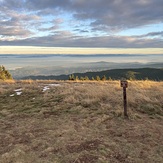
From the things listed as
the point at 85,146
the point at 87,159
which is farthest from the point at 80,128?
the point at 87,159

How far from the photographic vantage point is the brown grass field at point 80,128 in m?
5.60

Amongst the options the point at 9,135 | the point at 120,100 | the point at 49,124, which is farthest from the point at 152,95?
the point at 9,135

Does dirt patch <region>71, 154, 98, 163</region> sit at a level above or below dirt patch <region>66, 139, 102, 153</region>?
below

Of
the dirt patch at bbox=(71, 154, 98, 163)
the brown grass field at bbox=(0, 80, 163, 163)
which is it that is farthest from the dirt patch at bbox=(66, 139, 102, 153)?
the dirt patch at bbox=(71, 154, 98, 163)

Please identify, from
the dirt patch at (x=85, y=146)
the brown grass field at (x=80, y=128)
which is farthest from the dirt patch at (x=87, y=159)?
the dirt patch at (x=85, y=146)

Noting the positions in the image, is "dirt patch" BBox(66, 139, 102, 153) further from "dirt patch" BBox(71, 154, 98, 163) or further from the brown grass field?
"dirt patch" BBox(71, 154, 98, 163)

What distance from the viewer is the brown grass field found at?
5.60 m

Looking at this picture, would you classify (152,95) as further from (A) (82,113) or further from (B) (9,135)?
(B) (9,135)

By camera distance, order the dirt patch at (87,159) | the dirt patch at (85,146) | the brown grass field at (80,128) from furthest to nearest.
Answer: the dirt patch at (85,146)
the brown grass field at (80,128)
the dirt patch at (87,159)

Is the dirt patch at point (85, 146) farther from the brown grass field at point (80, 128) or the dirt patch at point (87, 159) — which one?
the dirt patch at point (87, 159)

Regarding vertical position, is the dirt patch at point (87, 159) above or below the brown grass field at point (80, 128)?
below

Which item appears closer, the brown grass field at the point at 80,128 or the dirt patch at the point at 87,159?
the dirt patch at the point at 87,159

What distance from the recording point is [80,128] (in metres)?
7.58

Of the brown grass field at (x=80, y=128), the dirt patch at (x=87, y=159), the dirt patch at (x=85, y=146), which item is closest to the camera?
the dirt patch at (x=87, y=159)
